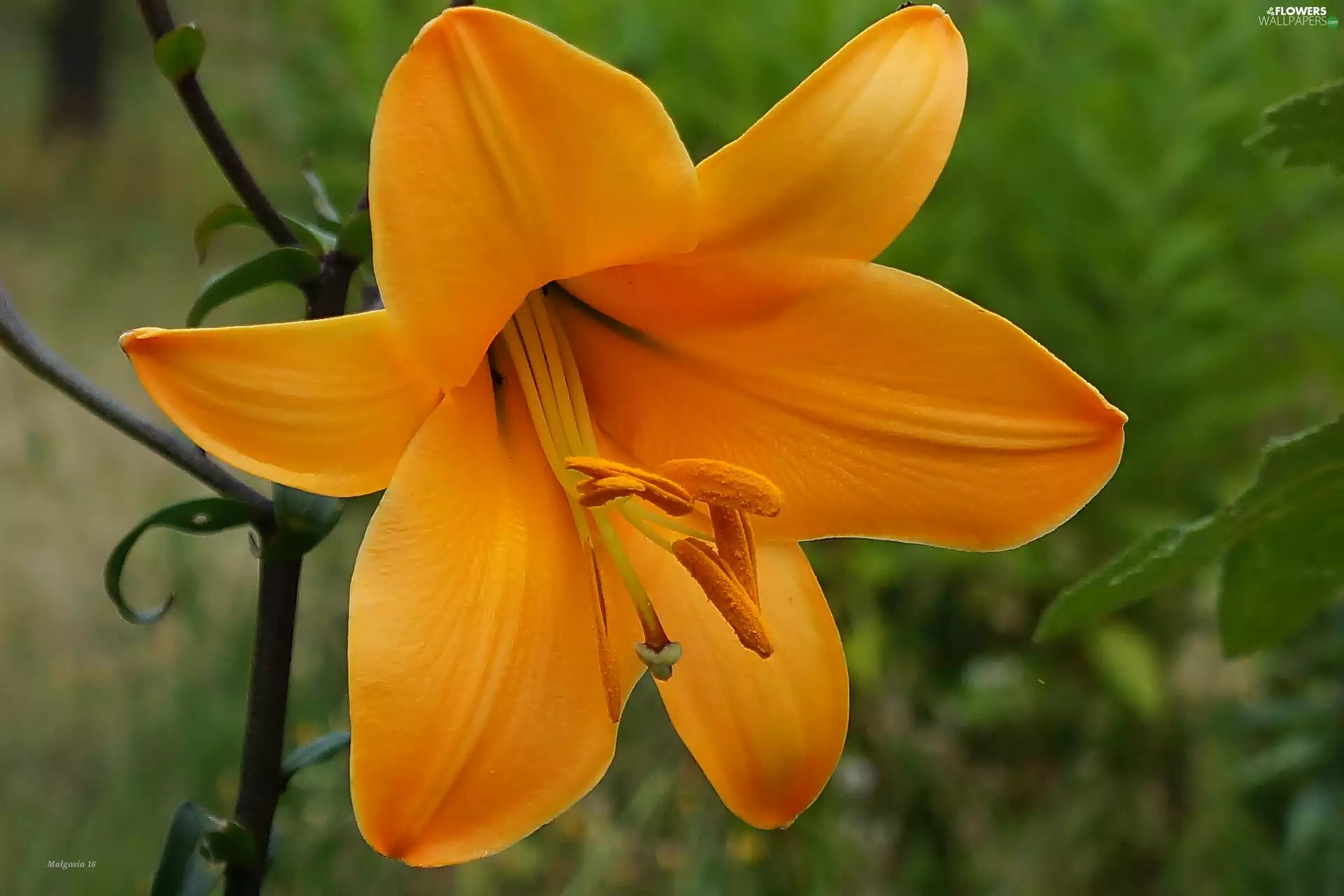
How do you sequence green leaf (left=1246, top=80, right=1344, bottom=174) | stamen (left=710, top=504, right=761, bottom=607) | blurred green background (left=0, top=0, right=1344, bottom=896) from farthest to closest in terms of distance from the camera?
blurred green background (left=0, top=0, right=1344, bottom=896) → stamen (left=710, top=504, right=761, bottom=607) → green leaf (left=1246, top=80, right=1344, bottom=174)

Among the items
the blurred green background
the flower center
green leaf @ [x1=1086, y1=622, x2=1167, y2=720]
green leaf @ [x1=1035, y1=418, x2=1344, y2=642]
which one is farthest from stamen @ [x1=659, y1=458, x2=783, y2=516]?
green leaf @ [x1=1086, y1=622, x2=1167, y2=720]

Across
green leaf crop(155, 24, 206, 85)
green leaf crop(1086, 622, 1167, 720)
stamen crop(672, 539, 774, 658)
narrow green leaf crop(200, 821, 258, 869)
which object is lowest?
green leaf crop(1086, 622, 1167, 720)

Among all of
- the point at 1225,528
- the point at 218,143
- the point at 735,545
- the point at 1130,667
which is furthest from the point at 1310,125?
the point at 1130,667

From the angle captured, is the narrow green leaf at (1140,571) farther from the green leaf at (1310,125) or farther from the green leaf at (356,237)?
the green leaf at (356,237)

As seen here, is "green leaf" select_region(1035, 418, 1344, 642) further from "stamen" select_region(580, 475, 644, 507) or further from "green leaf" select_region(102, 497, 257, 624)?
"green leaf" select_region(102, 497, 257, 624)

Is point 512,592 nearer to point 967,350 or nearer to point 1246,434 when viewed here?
point 967,350

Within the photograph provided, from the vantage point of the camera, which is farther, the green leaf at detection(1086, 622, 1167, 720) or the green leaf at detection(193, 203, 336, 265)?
the green leaf at detection(1086, 622, 1167, 720)

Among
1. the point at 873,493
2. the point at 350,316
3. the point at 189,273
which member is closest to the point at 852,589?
the point at 873,493
